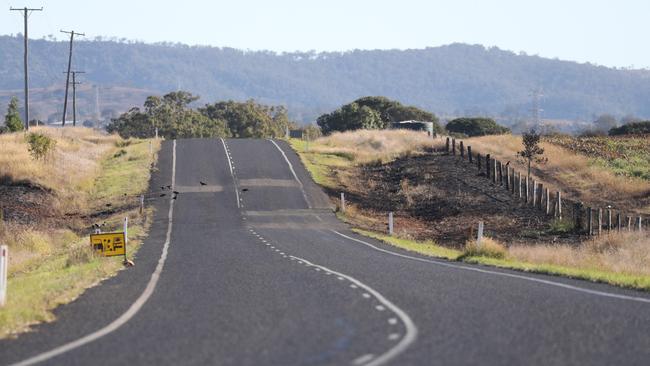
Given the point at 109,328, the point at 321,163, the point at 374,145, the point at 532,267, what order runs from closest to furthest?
1. the point at 109,328
2. the point at 532,267
3. the point at 321,163
4. the point at 374,145

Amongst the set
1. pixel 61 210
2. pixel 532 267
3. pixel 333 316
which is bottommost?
pixel 61 210

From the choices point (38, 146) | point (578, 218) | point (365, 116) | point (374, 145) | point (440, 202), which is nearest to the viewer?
point (578, 218)

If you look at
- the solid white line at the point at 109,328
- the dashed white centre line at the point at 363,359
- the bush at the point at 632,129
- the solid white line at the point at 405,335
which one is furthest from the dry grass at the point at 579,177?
the dashed white centre line at the point at 363,359

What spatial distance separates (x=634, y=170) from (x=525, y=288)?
4285cm

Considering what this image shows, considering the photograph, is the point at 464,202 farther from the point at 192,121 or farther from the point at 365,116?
the point at 192,121

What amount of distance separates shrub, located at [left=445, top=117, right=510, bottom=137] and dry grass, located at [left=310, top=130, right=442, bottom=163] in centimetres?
4009

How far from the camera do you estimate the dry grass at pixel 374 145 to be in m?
→ 69.4

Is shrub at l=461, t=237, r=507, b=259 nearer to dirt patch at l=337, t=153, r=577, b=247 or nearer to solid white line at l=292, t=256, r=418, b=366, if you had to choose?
dirt patch at l=337, t=153, r=577, b=247

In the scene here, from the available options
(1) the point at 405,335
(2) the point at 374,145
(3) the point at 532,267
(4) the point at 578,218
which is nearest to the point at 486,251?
(3) the point at 532,267

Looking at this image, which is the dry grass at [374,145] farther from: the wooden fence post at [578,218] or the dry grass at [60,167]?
the wooden fence post at [578,218]

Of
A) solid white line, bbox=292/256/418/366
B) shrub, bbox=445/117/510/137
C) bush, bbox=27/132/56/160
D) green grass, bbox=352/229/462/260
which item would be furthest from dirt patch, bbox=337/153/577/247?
shrub, bbox=445/117/510/137

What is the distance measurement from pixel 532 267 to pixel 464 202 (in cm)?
2488

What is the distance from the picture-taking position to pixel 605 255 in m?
25.7

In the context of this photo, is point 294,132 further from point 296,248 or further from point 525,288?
point 525,288
